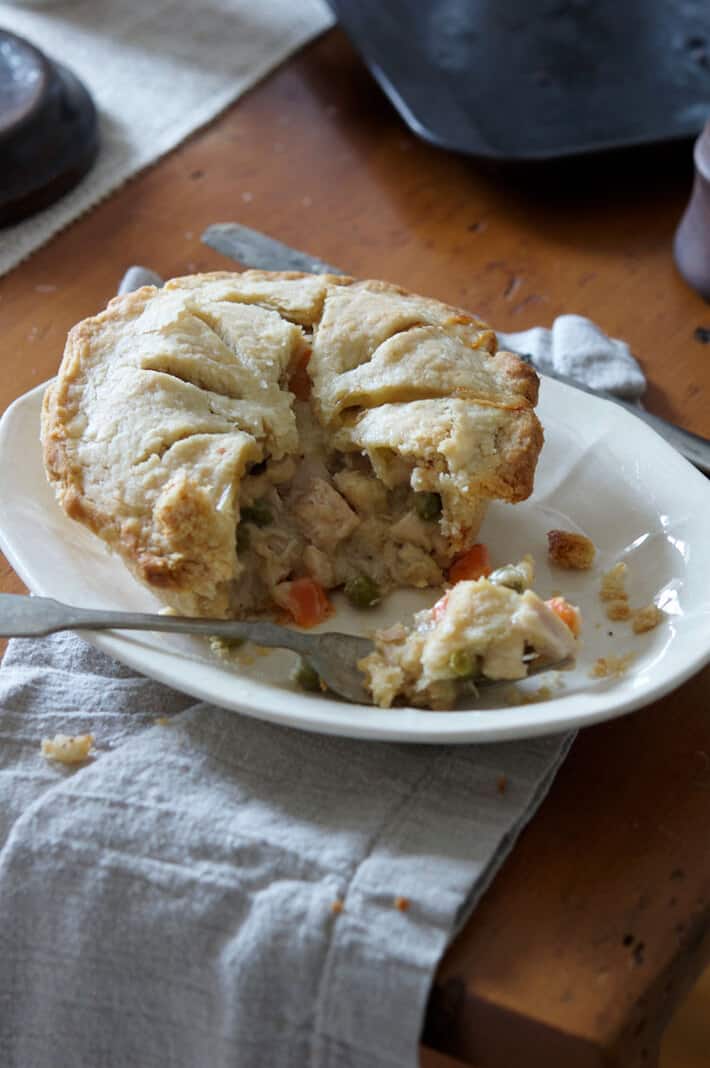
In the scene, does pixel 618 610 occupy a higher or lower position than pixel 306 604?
lower

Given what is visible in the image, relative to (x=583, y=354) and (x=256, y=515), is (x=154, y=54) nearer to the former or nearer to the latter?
(x=583, y=354)

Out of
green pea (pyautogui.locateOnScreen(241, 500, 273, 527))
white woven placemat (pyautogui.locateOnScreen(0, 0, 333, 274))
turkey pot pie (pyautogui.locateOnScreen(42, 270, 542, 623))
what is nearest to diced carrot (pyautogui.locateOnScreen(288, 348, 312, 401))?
turkey pot pie (pyautogui.locateOnScreen(42, 270, 542, 623))

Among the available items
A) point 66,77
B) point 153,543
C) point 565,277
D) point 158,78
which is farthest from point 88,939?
point 158,78

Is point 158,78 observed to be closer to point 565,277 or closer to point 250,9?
point 250,9

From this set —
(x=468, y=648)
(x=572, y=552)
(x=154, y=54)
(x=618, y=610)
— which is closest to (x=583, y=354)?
(x=572, y=552)

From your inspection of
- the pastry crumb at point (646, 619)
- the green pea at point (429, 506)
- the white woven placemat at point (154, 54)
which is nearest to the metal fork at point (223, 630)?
the pastry crumb at point (646, 619)
